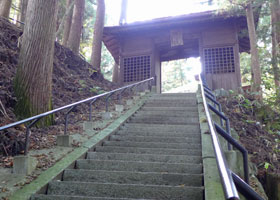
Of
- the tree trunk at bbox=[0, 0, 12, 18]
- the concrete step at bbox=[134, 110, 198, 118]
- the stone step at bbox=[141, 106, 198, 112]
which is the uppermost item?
the tree trunk at bbox=[0, 0, 12, 18]

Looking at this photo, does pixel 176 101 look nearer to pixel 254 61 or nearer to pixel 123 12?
pixel 254 61

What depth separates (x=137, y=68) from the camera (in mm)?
14727

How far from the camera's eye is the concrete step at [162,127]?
6383mm

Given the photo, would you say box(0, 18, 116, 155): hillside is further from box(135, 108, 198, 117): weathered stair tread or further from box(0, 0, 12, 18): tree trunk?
box(135, 108, 198, 117): weathered stair tread

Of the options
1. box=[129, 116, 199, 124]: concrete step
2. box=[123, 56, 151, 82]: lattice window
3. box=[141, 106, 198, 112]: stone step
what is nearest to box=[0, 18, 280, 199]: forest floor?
box=[129, 116, 199, 124]: concrete step

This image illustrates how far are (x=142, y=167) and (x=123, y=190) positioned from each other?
0.83 metres

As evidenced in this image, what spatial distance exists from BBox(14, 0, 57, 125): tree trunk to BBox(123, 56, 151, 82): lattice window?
27.8 ft

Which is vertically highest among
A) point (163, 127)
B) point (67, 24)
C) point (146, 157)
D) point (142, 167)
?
point (67, 24)

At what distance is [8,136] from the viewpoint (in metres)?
4.62

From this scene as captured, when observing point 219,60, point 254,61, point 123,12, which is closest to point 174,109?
point 254,61

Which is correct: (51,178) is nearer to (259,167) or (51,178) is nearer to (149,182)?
(149,182)

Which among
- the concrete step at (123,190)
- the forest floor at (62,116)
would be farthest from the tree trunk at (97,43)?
the concrete step at (123,190)

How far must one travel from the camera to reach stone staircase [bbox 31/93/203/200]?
3361 mm

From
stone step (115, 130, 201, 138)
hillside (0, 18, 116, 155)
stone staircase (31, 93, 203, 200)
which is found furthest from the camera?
stone step (115, 130, 201, 138)
